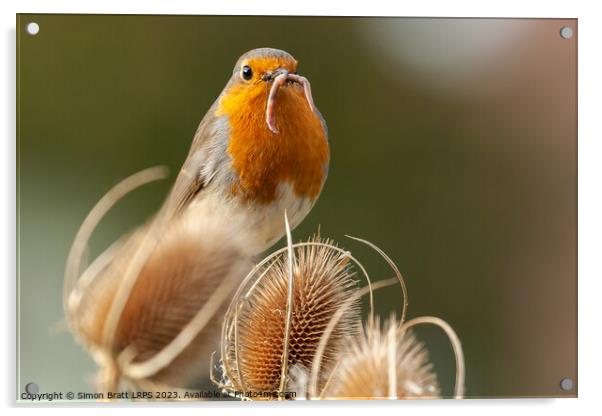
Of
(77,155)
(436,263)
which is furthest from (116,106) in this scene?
(436,263)

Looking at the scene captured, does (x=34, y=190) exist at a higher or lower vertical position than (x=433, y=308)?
higher

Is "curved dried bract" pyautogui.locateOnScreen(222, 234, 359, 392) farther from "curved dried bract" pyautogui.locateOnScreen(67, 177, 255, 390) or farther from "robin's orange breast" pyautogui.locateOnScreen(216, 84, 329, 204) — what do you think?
"robin's orange breast" pyautogui.locateOnScreen(216, 84, 329, 204)

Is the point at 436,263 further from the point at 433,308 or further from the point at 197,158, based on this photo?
the point at 197,158

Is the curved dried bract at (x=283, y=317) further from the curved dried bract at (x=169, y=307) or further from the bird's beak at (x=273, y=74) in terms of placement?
the bird's beak at (x=273, y=74)

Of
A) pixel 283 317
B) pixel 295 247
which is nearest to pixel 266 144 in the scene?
pixel 295 247

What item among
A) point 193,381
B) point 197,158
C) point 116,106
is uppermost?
point 116,106

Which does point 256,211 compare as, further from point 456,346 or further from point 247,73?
point 456,346

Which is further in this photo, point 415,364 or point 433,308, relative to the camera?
point 433,308

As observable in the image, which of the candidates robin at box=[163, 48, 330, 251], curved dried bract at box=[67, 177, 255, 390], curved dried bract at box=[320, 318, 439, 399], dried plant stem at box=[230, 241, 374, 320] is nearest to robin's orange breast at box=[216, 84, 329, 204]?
robin at box=[163, 48, 330, 251]
